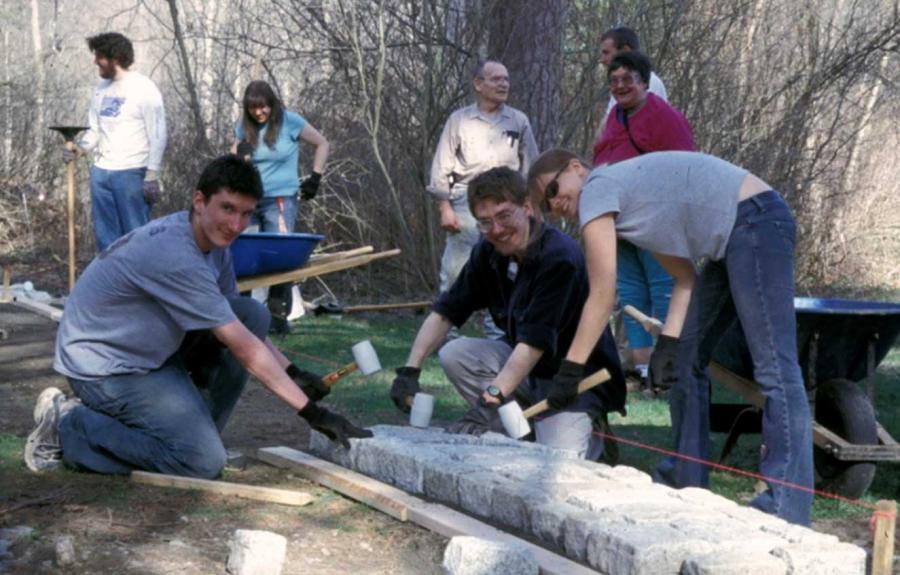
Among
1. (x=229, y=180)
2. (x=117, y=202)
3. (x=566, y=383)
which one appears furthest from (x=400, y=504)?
(x=117, y=202)

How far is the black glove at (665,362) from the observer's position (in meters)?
4.59

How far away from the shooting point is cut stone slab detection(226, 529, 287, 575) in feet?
11.6

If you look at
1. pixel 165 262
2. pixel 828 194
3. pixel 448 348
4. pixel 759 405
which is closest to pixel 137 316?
pixel 165 262

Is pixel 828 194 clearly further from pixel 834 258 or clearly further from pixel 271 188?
pixel 271 188

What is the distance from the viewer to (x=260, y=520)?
430 cm

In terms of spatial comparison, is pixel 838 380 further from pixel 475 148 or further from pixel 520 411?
pixel 475 148

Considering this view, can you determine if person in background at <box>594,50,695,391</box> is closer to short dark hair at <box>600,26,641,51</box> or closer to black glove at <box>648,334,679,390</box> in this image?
short dark hair at <box>600,26,641,51</box>

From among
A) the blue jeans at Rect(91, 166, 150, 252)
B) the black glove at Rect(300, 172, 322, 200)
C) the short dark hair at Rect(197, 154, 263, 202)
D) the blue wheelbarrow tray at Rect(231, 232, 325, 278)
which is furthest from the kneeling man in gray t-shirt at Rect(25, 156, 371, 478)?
the black glove at Rect(300, 172, 322, 200)

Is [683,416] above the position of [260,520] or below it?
above

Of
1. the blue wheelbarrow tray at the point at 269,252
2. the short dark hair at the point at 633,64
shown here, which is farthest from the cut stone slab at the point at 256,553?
the blue wheelbarrow tray at the point at 269,252

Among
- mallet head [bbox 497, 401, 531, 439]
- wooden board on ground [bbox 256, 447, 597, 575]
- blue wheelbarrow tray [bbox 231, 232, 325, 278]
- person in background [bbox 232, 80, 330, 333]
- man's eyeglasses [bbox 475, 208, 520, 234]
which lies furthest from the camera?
person in background [bbox 232, 80, 330, 333]

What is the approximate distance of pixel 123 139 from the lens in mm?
9125

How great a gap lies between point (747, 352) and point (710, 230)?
80 cm

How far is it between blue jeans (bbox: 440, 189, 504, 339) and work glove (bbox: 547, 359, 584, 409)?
3.67 meters
